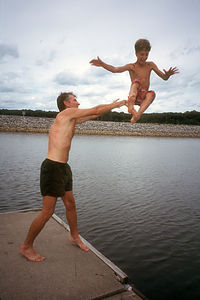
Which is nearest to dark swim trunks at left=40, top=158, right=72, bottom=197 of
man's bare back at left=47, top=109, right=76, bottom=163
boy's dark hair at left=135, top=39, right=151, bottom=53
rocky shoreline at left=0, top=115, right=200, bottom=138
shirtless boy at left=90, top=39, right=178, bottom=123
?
man's bare back at left=47, top=109, right=76, bottom=163

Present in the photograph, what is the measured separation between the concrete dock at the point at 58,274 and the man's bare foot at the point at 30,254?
7cm

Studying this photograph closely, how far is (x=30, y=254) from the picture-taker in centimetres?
380

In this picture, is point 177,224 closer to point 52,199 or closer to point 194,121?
point 52,199

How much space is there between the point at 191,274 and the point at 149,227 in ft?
7.27

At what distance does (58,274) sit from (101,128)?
56.8 metres

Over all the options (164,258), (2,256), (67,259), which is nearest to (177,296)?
(164,258)

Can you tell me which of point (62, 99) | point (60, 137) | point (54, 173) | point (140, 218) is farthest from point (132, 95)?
point (140, 218)

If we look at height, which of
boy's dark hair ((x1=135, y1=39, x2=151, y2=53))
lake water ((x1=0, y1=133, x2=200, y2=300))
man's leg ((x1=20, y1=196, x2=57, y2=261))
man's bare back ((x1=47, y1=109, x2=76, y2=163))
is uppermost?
boy's dark hair ((x1=135, y1=39, x2=151, y2=53))

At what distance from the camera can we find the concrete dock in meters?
3.06

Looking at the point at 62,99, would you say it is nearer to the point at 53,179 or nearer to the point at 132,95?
the point at 53,179

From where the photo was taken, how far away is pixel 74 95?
428cm

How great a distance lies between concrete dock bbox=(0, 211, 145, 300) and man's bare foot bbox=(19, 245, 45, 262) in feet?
0.21

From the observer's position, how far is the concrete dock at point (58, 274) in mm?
3057

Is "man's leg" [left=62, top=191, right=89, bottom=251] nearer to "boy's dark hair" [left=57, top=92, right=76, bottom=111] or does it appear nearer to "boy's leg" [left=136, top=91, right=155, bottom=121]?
"boy's dark hair" [left=57, top=92, right=76, bottom=111]
